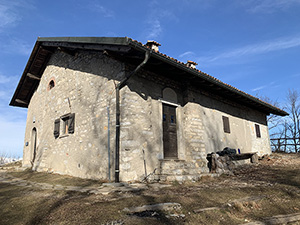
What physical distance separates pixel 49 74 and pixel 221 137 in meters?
9.81

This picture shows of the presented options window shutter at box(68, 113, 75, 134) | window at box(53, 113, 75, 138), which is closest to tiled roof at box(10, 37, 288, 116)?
window shutter at box(68, 113, 75, 134)

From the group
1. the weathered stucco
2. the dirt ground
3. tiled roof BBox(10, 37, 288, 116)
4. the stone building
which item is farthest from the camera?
the weathered stucco

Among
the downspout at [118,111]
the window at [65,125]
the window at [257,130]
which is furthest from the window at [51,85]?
the window at [257,130]

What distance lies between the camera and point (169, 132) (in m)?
7.50

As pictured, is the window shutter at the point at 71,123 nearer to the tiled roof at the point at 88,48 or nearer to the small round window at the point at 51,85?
the tiled roof at the point at 88,48

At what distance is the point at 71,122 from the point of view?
8430mm

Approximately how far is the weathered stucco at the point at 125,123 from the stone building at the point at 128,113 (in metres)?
0.03

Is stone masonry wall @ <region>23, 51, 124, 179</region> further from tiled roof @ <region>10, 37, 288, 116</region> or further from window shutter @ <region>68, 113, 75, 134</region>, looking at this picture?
tiled roof @ <region>10, 37, 288, 116</region>

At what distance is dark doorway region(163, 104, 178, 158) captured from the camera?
24.0 feet

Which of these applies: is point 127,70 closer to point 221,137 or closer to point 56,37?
point 56,37

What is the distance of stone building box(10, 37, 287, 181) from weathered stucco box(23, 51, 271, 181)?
33 millimetres

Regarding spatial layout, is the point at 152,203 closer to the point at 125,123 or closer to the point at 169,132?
the point at 125,123

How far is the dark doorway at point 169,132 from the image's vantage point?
7.32m

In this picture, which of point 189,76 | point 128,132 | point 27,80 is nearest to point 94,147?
point 128,132
